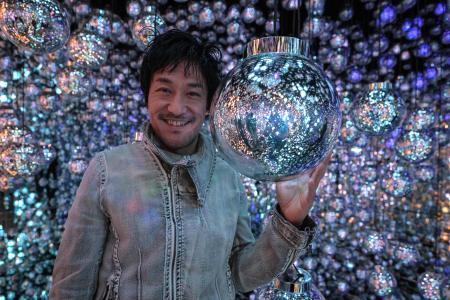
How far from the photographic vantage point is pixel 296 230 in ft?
2.68

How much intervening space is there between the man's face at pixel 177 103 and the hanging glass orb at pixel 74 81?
1612 millimetres

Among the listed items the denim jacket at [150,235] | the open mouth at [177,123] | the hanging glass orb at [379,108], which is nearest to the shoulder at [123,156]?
the denim jacket at [150,235]

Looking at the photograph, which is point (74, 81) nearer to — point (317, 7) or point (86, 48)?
point (86, 48)

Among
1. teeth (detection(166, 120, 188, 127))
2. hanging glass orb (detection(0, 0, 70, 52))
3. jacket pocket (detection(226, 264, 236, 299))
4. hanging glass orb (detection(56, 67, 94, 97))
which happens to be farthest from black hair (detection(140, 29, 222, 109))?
hanging glass orb (detection(56, 67, 94, 97))

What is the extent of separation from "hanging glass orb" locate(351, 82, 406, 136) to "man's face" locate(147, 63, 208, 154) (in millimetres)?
1014

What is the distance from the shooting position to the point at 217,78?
92cm

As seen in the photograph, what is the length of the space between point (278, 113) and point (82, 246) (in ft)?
1.92

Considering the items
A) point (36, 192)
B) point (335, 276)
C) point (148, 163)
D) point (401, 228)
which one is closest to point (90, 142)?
point (36, 192)

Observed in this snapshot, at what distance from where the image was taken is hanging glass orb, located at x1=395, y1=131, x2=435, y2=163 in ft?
6.79

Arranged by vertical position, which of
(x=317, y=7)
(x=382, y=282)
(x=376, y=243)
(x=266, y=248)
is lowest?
(x=382, y=282)

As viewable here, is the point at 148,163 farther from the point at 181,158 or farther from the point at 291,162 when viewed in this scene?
the point at 291,162

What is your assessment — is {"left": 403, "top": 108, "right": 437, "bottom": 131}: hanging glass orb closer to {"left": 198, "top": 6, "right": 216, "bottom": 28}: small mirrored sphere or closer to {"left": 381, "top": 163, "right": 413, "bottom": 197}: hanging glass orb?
{"left": 381, "top": 163, "right": 413, "bottom": 197}: hanging glass orb

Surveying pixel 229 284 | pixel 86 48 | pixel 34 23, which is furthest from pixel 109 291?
pixel 86 48

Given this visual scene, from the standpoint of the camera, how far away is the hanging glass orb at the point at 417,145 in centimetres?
207
